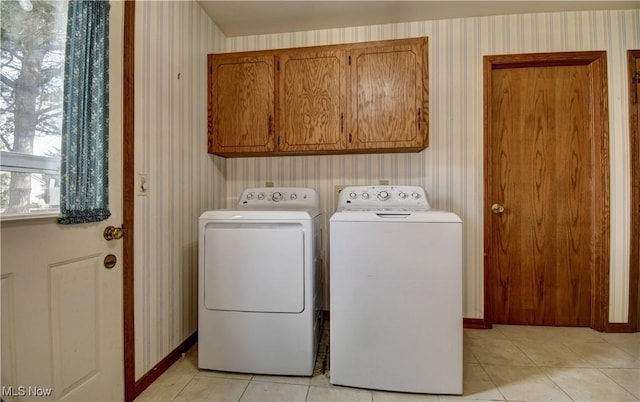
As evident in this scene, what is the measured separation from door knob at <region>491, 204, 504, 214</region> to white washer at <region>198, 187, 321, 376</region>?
4.86 ft

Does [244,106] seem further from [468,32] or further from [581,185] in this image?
[581,185]

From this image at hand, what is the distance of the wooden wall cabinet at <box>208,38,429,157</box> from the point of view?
1809 mm

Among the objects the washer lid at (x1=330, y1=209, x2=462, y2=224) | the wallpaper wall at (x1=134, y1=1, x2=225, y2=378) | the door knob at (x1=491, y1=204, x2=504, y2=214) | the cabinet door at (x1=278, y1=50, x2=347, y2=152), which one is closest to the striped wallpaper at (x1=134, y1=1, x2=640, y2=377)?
the wallpaper wall at (x1=134, y1=1, x2=225, y2=378)

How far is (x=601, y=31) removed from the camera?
199 centimetres

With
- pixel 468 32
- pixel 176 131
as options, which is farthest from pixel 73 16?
pixel 468 32

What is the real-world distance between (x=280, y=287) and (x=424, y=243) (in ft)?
2.60

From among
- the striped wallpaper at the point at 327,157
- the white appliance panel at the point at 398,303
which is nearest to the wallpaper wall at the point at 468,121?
the striped wallpaper at the point at 327,157

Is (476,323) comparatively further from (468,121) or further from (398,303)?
(468,121)

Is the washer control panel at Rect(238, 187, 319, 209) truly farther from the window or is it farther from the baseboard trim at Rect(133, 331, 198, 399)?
the window

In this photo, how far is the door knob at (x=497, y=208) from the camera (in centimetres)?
208

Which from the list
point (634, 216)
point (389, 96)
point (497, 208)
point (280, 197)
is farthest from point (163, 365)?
point (634, 216)

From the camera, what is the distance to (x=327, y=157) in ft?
7.28

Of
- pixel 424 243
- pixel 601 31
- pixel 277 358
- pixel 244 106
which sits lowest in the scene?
pixel 277 358

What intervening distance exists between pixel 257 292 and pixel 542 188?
86.8 inches
